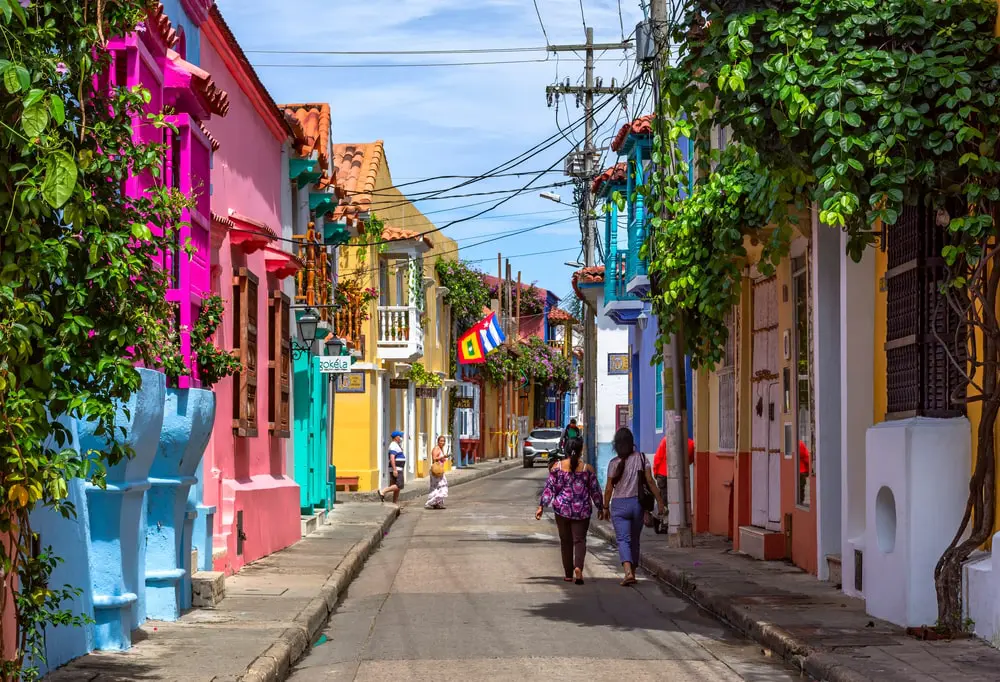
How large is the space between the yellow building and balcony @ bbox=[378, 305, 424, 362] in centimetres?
3

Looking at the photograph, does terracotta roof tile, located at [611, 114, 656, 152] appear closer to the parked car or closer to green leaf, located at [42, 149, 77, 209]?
green leaf, located at [42, 149, 77, 209]

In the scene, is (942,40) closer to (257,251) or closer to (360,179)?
(257,251)

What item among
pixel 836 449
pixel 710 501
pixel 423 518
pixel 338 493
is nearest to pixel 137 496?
pixel 836 449

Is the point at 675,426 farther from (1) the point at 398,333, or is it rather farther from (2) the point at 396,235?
(1) the point at 398,333

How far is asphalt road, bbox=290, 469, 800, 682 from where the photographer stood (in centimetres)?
1092

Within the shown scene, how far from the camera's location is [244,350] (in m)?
18.8

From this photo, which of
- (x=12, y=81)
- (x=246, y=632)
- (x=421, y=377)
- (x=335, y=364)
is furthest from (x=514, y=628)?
(x=421, y=377)

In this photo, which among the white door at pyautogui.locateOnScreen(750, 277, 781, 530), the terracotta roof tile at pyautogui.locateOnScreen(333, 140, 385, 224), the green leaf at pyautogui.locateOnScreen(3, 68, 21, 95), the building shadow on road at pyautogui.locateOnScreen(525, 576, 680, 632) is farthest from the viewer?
the terracotta roof tile at pyautogui.locateOnScreen(333, 140, 385, 224)

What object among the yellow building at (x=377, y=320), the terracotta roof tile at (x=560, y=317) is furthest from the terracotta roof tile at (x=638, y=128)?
the terracotta roof tile at (x=560, y=317)

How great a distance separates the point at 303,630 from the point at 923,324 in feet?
19.1

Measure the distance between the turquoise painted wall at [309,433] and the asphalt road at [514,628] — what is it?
4.78 m

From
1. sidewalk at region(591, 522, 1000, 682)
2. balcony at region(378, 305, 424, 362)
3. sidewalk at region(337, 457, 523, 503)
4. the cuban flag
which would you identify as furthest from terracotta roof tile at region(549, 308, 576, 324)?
sidewalk at region(591, 522, 1000, 682)

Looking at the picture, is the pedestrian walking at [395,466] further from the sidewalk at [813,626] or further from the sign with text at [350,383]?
the sidewalk at [813,626]

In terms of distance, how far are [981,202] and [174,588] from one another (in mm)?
7502
